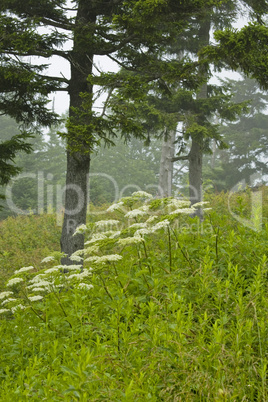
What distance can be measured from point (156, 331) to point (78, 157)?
6.62 metres

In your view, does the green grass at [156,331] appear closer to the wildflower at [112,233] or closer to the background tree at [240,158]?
the wildflower at [112,233]

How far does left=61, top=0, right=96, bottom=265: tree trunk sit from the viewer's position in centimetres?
841

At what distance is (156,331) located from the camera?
8.52ft

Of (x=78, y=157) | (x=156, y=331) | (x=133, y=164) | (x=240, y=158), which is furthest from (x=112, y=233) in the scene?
(x=133, y=164)

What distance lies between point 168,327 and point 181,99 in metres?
12.4

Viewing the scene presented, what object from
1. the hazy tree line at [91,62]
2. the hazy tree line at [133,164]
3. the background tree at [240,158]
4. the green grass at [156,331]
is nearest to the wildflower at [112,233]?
the green grass at [156,331]

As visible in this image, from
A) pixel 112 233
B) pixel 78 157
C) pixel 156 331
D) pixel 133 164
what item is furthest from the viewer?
pixel 133 164

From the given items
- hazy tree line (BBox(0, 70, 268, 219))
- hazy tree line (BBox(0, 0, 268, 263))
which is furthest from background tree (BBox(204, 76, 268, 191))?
hazy tree line (BBox(0, 0, 268, 263))

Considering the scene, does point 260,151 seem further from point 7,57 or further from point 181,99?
point 7,57

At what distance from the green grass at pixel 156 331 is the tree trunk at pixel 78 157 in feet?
12.5

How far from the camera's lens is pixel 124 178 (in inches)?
1689

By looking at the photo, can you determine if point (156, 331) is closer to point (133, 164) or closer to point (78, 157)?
point (78, 157)

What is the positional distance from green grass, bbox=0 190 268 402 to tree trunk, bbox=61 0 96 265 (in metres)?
3.80

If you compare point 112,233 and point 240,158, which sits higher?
point 240,158
